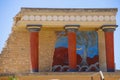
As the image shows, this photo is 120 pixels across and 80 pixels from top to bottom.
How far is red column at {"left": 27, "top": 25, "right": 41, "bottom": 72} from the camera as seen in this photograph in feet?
84.4

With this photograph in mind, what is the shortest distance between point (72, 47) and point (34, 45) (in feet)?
7.74

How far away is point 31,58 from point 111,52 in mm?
4985

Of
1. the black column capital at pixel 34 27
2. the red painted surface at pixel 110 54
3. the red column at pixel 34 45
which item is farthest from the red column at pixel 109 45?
the red column at pixel 34 45

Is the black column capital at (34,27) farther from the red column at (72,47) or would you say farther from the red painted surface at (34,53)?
the red column at (72,47)

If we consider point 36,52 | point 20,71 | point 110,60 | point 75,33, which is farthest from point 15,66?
point 110,60

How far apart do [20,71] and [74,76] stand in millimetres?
4126

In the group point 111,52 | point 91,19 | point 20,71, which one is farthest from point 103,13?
point 20,71

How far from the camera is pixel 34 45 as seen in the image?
2584 cm

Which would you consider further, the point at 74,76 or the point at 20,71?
the point at 20,71

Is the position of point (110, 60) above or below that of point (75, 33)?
below

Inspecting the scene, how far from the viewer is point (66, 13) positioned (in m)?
26.2

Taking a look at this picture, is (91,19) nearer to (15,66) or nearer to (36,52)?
(36,52)

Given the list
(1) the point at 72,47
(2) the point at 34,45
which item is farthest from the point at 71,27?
(2) the point at 34,45

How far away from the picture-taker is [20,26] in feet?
86.9
